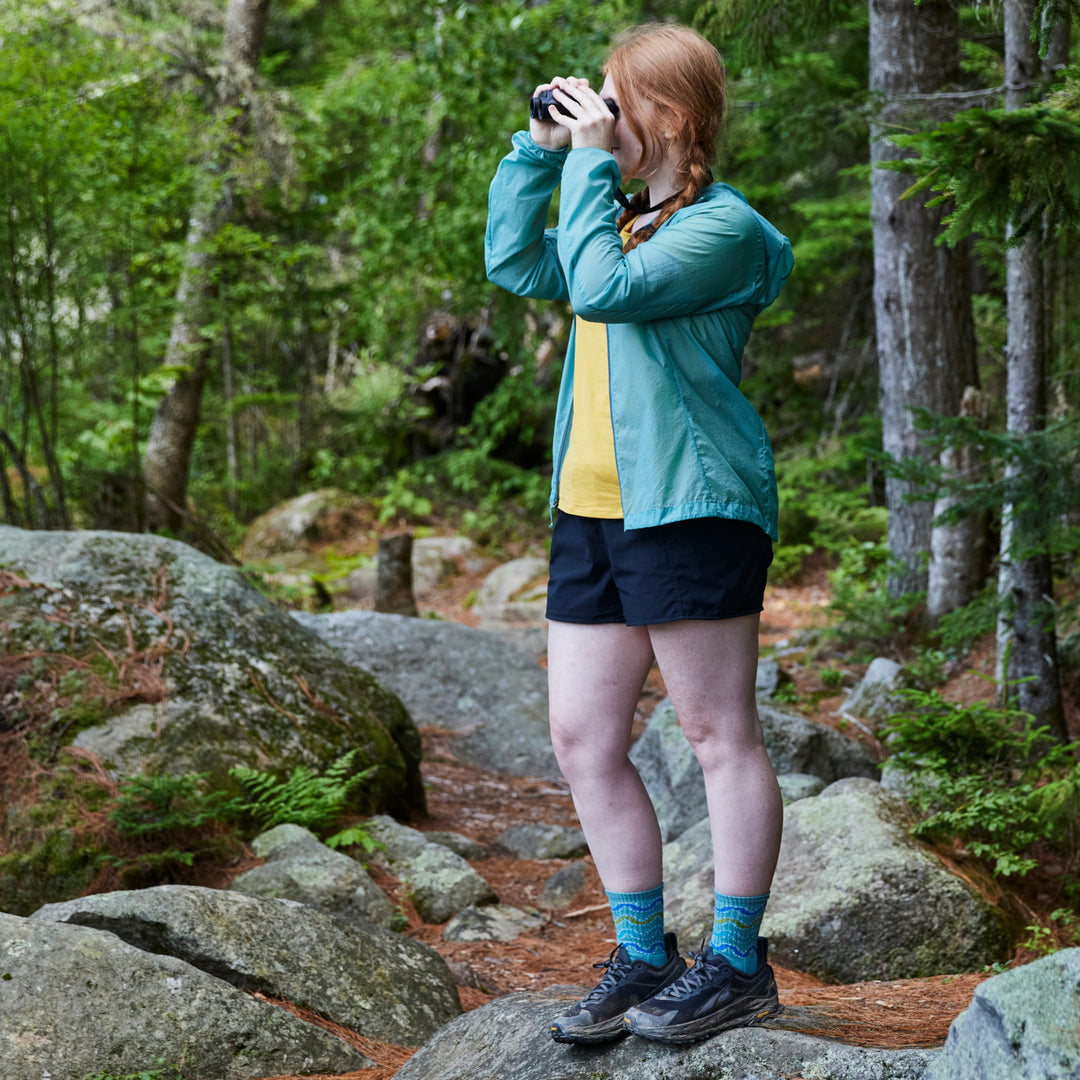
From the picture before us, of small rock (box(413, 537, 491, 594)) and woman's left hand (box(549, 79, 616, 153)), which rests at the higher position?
woman's left hand (box(549, 79, 616, 153))

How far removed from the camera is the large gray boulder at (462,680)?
6.23 meters

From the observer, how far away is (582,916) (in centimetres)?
390

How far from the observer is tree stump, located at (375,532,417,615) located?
30.8 ft

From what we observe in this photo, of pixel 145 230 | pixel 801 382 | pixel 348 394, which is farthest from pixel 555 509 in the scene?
pixel 348 394

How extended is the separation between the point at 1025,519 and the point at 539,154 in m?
2.93

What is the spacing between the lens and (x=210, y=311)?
10367 millimetres

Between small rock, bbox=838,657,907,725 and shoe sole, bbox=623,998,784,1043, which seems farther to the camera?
small rock, bbox=838,657,907,725

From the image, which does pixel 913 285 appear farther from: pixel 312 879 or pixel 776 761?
pixel 312 879

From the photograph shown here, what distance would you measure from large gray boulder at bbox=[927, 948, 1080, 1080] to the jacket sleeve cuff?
172 cm

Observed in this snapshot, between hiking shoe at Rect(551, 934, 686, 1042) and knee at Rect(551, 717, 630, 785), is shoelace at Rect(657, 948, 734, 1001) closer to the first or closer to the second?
hiking shoe at Rect(551, 934, 686, 1042)

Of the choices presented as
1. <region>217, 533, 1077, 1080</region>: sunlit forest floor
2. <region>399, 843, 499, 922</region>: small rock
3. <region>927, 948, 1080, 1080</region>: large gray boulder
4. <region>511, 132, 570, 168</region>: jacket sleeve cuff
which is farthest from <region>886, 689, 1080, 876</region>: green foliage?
<region>511, 132, 570, 168</region>: jacket sleeve cuff

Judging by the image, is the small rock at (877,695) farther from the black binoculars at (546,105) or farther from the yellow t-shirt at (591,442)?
the black binoculars at (546,105)

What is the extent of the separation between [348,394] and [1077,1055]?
51.8 ft

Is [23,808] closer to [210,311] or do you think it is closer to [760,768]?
[760,768]
